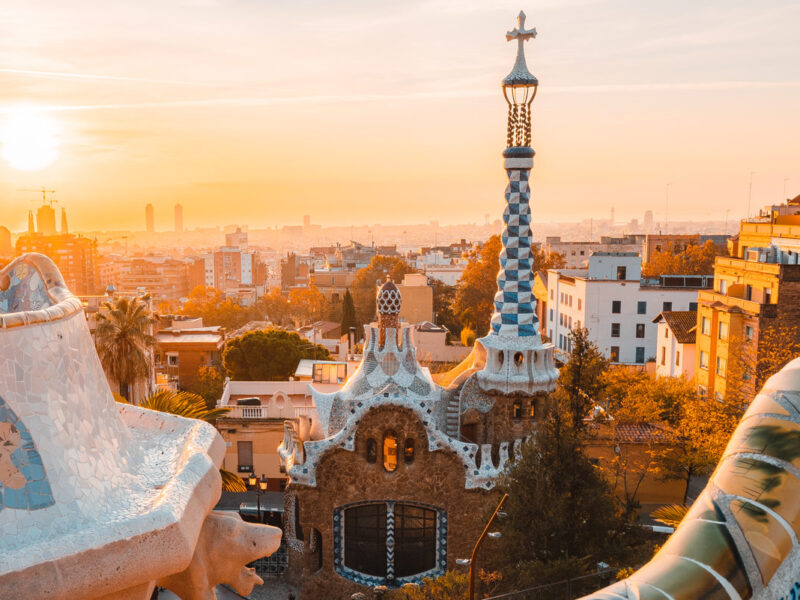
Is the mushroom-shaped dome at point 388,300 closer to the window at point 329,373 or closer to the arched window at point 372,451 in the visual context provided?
the arched window at point 372,451

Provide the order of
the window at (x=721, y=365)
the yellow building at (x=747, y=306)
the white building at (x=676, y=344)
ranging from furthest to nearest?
1. the white building at (x=676, y=344)
2. the window at (x=721, y=365)
3. the yellow building at (x=747, y=306)

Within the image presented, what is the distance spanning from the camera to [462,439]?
647 inches

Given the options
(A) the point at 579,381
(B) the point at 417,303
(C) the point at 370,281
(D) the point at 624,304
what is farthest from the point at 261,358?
(C) the point at 370,281

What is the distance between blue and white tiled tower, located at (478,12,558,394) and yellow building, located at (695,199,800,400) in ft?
27.5

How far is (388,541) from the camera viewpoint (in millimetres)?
15930

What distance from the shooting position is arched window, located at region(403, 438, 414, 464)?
15484mm

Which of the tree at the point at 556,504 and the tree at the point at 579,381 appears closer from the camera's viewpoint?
the tree at the point at 556,504

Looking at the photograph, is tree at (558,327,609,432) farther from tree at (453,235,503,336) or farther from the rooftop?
tree at (453,235,503,336)

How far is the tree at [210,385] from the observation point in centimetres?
3238

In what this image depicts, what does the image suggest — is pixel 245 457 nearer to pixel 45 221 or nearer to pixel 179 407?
pixel 179 407

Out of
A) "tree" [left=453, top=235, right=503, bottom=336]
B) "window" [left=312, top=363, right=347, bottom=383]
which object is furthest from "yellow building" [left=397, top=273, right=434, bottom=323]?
"window" [left=312, top=363, right=347, bottom=383]

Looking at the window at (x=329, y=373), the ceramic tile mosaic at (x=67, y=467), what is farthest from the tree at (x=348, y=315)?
the ceramic tile mosaic at (x=67, y=467)

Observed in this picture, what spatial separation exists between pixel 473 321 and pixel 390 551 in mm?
36961

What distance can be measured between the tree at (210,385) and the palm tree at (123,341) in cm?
1200
